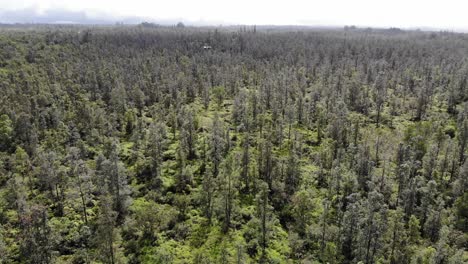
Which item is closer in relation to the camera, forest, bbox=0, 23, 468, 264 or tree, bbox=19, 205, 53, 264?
tree, bbox=19, 205, 53, 264

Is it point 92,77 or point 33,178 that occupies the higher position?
point 92,77

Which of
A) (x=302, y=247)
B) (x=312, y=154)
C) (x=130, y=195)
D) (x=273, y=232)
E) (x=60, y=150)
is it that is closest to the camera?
(x=302, y=247)

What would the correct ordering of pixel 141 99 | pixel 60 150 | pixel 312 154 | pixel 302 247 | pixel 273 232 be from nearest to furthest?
pixel 302 247 → pixel 273 232 → pixel 60 150 → pixel 312 154 → pixel 141 99

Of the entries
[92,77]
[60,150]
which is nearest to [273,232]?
[60,150]

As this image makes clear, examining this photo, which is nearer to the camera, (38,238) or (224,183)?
(38,238)

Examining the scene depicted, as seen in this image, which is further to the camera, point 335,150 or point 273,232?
point 335,150

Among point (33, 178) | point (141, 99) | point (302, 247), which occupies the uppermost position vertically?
point (141, 99)

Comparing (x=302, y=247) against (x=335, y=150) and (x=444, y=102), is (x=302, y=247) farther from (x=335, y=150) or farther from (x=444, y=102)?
(x=444, y=102)

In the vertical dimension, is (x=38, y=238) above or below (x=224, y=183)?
below

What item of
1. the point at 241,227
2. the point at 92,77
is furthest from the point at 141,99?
the point at 241,227

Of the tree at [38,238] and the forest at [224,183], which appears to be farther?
the forest at [224,183]

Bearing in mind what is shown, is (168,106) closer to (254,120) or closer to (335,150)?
(254,120)
